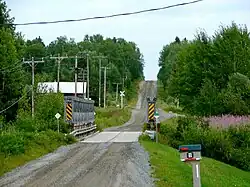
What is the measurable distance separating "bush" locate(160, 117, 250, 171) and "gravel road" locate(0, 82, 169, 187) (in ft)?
22.7

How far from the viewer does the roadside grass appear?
22958 mm

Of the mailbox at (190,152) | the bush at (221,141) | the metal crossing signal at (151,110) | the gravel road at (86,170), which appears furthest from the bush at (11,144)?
the mailbox at (190,152)

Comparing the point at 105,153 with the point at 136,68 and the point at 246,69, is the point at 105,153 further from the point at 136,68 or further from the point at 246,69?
the point at 136,68

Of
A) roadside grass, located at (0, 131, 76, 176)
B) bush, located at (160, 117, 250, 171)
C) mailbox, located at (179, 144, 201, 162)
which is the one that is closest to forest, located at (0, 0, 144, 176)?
roadside grass, located at (0, 131, 76, 176)

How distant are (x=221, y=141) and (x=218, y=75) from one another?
2246cm

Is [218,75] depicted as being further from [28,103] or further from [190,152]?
[190,152]

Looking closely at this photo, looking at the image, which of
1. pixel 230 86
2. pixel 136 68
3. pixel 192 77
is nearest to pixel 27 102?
pixel 192 77

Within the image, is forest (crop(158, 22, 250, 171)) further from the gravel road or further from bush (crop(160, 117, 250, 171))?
the gravel road

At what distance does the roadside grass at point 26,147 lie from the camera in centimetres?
2296

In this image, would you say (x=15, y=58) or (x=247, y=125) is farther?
(x=15, y=58)

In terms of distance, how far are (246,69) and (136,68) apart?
123436 mm

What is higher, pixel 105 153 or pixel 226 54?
pixel 226 54

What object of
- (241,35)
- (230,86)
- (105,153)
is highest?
(241,35)

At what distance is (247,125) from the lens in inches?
1419
